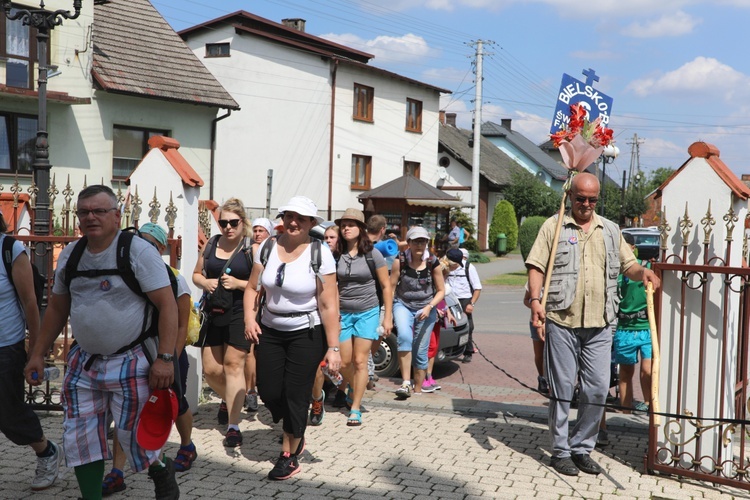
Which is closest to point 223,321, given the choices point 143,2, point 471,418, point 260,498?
point 260,498

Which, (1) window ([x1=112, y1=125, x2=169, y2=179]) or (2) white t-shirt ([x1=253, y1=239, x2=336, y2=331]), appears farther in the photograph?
(1) window ([x1=112, y1=125, x2=169, y2=179])

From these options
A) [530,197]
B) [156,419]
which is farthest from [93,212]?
[530,197]

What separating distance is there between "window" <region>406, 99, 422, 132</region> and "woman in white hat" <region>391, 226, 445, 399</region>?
28136 millimetres

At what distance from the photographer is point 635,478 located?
5.43 metres

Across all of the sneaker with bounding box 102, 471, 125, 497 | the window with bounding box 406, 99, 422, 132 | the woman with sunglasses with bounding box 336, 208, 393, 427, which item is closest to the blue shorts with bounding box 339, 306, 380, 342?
the woman with sunglasses with bounding box 336, 208, 393, 427

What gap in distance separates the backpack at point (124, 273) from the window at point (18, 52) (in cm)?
2011

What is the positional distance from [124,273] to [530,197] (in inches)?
1685

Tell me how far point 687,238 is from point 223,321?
11.6 feet

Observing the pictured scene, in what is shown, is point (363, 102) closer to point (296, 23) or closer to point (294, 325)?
point (296, 23)

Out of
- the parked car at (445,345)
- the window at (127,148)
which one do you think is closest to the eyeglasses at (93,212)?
the parked car at (445,345)

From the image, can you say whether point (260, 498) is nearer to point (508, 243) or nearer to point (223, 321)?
point (223, 321)

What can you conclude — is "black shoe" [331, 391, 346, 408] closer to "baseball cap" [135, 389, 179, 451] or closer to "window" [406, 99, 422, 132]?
"baseball cap" [135, 389, 179, 451]

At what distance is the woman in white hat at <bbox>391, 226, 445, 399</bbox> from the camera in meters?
8.27

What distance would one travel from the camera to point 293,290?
5.39m
